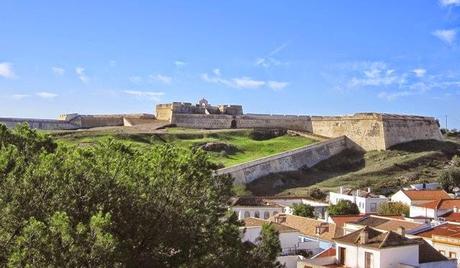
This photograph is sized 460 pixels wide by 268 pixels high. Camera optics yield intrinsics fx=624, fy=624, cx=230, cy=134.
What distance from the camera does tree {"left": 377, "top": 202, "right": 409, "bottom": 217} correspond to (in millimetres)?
40347

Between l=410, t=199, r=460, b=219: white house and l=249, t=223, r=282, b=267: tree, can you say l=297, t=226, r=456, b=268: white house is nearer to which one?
l=249, t=223, r=282, b=267: tree

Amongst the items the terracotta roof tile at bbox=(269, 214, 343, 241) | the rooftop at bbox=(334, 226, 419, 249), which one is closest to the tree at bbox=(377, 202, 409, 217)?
the terracotta roof tile at bbox=(269, 214, 343, 241)

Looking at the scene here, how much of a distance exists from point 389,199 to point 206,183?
30.1 metres

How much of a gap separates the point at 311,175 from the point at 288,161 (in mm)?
2568

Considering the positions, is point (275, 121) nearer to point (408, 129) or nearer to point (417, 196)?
point (408, 129)

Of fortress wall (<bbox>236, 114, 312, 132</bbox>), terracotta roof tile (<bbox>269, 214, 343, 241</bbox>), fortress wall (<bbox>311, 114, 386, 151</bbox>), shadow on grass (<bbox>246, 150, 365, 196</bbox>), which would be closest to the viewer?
terracotta roof tile (<bbox>269, 214, 343, 241</bbox>)

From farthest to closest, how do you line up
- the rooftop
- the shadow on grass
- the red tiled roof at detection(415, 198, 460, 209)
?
1. the shadow on grass
2. the red tiled roof at detection(415, 198, 460, 209)
3. the rooftop

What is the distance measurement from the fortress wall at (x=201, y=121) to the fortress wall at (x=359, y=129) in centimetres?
1207

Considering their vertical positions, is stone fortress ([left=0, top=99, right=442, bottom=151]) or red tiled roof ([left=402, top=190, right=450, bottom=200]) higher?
stone fortress ([left=0, top=99, right=442, bottom=151])

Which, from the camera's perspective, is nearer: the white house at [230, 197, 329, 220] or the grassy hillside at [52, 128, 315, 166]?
the white house at [230, 197, 329, 220]

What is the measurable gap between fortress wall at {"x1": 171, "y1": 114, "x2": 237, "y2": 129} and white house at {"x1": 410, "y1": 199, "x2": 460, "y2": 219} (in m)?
37.0

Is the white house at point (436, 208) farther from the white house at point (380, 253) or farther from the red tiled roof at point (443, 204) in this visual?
the white house at point (380, 253)

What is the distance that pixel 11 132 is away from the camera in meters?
19.5

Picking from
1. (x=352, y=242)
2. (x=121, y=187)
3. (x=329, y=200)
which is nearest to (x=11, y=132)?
(x=121, y=187)
